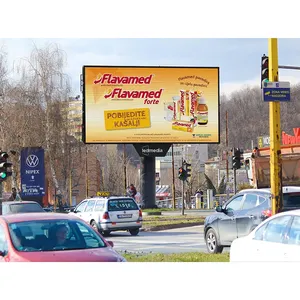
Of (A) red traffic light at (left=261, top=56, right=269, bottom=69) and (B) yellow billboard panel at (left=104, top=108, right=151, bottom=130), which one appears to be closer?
(A) red traffic light at (left=261, top=56, right=269, bottom=69)

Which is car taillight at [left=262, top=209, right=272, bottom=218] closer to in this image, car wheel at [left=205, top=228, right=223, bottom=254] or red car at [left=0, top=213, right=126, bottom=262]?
car wheel at [left=205, top=228, right=223, bottom=254]

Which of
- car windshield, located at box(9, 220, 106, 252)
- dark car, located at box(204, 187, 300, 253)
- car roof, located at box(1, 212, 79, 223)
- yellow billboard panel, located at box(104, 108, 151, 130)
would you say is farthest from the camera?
yellow billboard panel, located at box(104, 108, 151, 130)

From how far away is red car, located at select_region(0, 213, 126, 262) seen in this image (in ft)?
33.4

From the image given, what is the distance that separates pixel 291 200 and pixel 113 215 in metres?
11.6

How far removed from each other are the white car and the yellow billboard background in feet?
116

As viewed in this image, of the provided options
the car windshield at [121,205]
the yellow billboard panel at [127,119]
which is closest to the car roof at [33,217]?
the car windshield at [121,205]

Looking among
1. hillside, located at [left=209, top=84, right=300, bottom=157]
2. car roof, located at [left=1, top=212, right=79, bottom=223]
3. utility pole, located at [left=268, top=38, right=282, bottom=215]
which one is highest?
hillside, located at [left=209, top=84, right=300, bottom=157]

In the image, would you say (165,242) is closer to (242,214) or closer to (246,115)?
(242,214)

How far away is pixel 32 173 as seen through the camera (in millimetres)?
40000

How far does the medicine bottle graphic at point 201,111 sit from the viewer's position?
47.9 meters

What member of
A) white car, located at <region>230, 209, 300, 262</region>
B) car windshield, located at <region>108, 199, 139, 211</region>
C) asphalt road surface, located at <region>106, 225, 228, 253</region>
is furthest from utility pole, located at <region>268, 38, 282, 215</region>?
car windshield, located at <region>108, 199, 139, 211</region>

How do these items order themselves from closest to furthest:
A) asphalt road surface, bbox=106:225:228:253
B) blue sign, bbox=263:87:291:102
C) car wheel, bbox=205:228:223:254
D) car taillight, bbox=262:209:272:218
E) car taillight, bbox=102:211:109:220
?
1. blue sign, bbox=263:87:291:102
2. car taillight, bbox=262:209:272:218
3. car wheel, bbox=205:228:223:254
4. asphalt road surface, bbox=106:225:228:253
5. car taillight, bbox=102:211:109:220

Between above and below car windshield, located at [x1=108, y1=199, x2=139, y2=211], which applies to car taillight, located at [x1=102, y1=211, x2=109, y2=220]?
below
